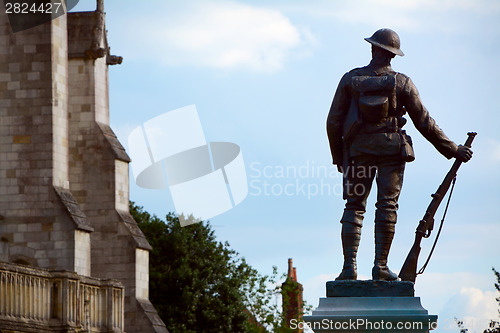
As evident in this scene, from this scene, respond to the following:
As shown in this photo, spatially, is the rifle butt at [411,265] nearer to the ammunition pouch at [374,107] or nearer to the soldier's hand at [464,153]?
the soldier's hand at [464,153]

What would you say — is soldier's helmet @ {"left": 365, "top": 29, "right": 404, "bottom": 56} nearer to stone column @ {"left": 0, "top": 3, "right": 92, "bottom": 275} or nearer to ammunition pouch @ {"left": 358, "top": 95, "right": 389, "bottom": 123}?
ammunition pouch @ {"left": 358, "top": 95, "right": 389, "bottom": 123}

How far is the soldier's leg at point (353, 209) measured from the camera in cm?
1351

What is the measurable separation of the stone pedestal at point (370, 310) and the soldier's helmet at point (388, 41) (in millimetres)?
2411

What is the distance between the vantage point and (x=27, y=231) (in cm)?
3256

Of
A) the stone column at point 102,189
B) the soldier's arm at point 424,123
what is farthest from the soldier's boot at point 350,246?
the stone column at point 102,189

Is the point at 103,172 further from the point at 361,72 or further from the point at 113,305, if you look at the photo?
the point at 361,72

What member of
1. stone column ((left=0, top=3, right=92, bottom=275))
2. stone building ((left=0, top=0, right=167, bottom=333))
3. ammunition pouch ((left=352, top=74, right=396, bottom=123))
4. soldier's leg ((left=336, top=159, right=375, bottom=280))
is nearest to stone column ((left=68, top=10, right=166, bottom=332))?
stone building ((left=0, top=0, right=167, bottom=333))

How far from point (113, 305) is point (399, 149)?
19561mm

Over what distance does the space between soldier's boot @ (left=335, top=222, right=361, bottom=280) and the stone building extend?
1317 cm

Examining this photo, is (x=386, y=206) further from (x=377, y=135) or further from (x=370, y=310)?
(x=370, y=310)

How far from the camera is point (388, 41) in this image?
13.7 m

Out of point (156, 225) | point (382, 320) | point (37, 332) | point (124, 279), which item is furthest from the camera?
point (156, 225)

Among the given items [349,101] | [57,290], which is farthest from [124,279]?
[349,101]

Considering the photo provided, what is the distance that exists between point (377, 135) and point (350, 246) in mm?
1172
